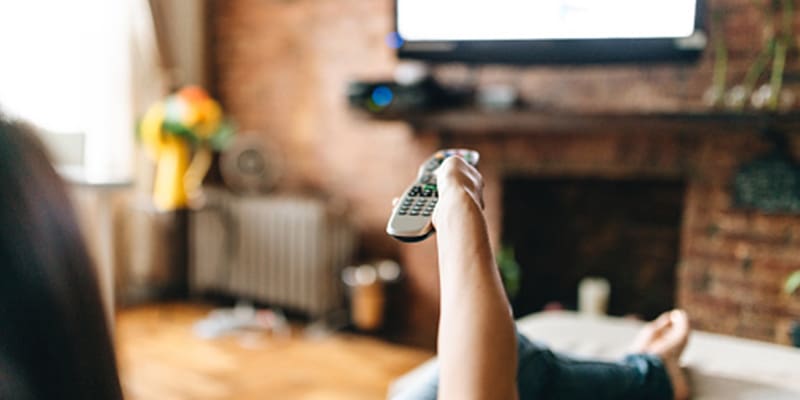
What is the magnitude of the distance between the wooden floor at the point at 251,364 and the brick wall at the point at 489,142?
344 mm

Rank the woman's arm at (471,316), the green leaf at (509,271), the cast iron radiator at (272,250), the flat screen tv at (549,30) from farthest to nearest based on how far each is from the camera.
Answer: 1. the cast iron radiator at (272,250)
2. the green leaf at (509,271)
3. the flat screen tv at (549,30)
4. the woman's arm at (471,316)

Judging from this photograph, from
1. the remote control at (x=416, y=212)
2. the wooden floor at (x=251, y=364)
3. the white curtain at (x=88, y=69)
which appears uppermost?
the white curtain at (x=88, y=69)

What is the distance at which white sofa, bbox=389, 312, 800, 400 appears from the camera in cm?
126

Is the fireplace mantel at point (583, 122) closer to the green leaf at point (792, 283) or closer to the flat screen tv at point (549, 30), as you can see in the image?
A: the flat screen tv at point (549, 30)

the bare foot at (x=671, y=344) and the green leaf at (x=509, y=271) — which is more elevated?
the bare foot at (x=671, y=344)

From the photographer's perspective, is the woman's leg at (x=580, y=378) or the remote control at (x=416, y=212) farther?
the woman's leg at (x=580, y=378)

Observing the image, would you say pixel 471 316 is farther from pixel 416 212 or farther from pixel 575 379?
pixel 575 379

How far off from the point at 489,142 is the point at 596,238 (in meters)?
0.64

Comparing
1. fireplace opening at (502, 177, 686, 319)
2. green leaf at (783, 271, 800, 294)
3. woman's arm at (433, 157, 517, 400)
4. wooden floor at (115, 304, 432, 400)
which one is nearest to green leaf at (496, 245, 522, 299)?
fireplace opening at (502, 177, 686, 319)

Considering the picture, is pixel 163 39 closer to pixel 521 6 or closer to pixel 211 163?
pixel 211 163

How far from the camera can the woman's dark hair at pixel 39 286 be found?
0.47m

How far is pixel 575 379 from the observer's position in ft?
3.68

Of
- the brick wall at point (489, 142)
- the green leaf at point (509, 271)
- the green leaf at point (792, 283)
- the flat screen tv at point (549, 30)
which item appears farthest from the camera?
the green leaf at point (509, 271)

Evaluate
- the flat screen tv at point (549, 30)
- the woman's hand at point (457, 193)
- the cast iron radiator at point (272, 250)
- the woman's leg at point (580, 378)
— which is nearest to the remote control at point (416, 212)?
the woman's hand at point (457, 193)
